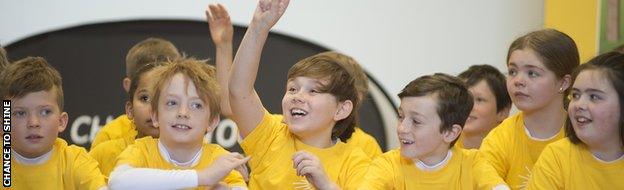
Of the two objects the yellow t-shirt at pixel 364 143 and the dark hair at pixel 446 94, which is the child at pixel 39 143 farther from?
the dark hair at pixel 446 94

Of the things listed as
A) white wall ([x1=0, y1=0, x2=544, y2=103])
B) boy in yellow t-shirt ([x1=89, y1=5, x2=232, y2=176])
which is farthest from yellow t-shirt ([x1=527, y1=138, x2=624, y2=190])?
white wall ([x1=0, y1=0, x2=544, y2=103])

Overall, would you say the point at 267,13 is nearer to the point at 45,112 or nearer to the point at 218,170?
the point at 218,170

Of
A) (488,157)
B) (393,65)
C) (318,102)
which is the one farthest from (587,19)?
(318,102)

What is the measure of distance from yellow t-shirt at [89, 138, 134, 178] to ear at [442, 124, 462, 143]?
1.19 meters

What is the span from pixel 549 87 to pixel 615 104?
0.48 metres

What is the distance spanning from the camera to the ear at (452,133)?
3.05 meters

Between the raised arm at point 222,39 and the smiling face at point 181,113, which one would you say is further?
the raised arm at point 222,39

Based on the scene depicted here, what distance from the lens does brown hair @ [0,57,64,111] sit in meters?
2.99

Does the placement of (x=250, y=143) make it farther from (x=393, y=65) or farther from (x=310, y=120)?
(x=393, y=65)

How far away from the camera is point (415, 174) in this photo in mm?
2990

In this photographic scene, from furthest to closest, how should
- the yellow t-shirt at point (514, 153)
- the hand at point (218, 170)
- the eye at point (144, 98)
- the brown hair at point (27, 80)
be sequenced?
1. the eye at point (144, 98)
2. the yellow t-shirt at point (514, 153)
3. the brown hair at point (27, 80)
4. the hand at point (218, 170)

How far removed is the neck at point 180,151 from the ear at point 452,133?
0.80 meters

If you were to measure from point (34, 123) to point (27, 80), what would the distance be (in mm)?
144

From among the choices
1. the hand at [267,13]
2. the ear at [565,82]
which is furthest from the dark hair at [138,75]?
the ear at [565,82]
